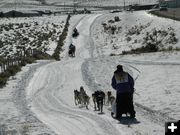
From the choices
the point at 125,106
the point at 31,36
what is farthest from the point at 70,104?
the point at 31,36

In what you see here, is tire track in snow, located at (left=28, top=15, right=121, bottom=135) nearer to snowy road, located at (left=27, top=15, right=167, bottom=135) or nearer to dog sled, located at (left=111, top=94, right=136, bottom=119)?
snowy road, located at (left=27, top=15, right=167, bottom=135)

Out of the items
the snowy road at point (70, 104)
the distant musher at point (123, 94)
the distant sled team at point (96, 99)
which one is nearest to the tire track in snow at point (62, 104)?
the snowy road at point (70, 104)

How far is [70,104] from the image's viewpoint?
20344 millimetres

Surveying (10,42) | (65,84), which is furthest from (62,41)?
(65,84)

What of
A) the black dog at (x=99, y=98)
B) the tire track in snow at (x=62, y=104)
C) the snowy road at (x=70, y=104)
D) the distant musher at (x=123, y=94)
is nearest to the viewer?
the snowy road at (x=70, y=104)

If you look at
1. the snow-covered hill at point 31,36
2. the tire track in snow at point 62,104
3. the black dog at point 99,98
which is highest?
the black dog at point 99,98

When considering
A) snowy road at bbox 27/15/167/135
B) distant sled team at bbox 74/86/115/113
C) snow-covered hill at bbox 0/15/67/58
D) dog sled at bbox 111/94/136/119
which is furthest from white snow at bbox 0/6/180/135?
snow-covered hill at bbox 0/15/67/58

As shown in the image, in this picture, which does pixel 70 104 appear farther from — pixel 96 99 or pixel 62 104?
pixel 96 99

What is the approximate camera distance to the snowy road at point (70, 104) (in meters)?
14.6

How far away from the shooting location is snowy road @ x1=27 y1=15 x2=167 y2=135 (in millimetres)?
14555

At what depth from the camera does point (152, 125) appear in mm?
14805

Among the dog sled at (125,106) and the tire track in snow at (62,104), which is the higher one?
the dog sled at (125,106)

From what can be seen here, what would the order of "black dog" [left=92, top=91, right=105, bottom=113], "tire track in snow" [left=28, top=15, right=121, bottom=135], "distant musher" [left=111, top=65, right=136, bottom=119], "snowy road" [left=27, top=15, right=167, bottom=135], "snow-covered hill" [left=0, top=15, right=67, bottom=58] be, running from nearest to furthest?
"snowy road" [left=27, top=15, right=167, bottom=135] → "tire track in snow" [left=28, top=15, right=121, bottom=135] → "distant musher" [left=111, top=65, right=136, bottom=119] → "black dog" [left=92, top=91, right=105, bottom=113] → "snow-covered hill" [left=0, top=15, right=67, bottom=58]

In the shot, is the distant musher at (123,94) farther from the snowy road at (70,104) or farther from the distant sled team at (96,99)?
the distant sled team at (96,99)
